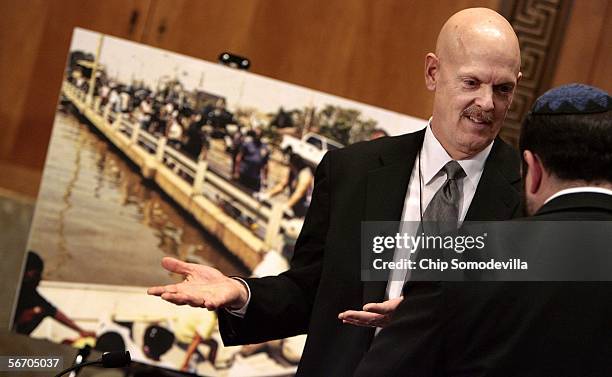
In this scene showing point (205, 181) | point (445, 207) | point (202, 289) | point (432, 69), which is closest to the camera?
point (202, 289)

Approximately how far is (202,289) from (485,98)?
79 cm

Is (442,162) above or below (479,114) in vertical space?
below

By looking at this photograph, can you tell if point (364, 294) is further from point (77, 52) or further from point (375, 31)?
point (375, 31)

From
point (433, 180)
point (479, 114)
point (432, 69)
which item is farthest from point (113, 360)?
point (432, 69)

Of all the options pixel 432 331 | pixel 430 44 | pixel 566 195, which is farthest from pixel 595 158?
pixel 430 44

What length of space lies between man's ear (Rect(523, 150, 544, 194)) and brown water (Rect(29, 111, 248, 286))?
88.1 inches

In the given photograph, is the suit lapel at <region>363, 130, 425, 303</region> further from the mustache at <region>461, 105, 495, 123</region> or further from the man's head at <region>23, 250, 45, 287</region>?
the man's head at <region>23, 250, 45, 287</region>

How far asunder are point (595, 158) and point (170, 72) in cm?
239

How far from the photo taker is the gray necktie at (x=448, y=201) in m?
2.13

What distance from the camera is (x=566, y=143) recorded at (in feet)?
4.93

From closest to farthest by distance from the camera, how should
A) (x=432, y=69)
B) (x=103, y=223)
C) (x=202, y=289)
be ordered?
(x=202, y=289)
(x=432, y=69)
(x=103, y=223)

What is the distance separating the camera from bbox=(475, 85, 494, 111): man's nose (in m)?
2.17

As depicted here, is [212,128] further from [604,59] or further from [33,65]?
[604,59]

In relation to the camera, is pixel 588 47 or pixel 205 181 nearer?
pixel 205 181
